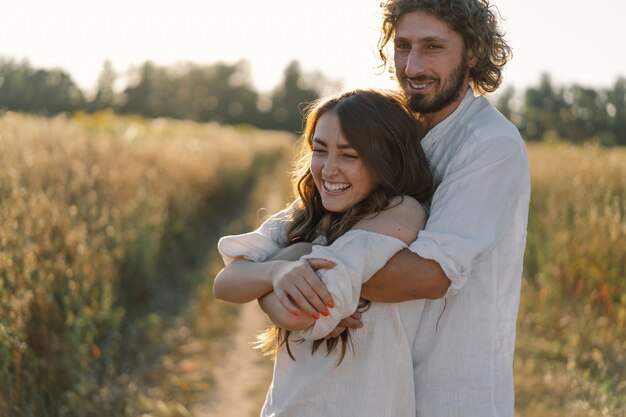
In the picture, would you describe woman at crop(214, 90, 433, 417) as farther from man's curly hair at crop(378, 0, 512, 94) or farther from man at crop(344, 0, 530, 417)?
man's curly hair at crop(378, 0, 512, 94)

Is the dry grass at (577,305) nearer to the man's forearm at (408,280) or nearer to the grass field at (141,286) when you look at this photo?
the grass field at (141,286)

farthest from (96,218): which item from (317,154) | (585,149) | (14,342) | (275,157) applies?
(275,157)

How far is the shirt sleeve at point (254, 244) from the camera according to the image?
7.56ft

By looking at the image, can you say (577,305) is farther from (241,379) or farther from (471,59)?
(471,59)

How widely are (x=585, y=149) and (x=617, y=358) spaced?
4323 millimetres

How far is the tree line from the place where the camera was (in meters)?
8.54

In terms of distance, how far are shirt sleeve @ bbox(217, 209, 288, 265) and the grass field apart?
67.1 inches

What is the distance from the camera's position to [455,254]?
197 cm

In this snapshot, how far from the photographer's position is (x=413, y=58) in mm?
2457

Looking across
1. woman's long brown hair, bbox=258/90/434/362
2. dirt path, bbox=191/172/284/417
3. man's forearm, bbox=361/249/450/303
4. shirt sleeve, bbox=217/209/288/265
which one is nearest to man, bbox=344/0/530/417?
man's forearm, bbox=361/249/450/303

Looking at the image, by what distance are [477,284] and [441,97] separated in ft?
2.24

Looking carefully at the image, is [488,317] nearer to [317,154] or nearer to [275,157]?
[317,154]

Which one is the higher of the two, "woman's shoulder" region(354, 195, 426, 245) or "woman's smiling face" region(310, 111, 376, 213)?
"woman's smiling face" region(310, 111, 376, 213)

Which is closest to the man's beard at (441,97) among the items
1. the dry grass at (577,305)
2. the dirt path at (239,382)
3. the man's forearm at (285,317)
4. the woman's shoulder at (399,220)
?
the woman's shoulder at (399,220)
